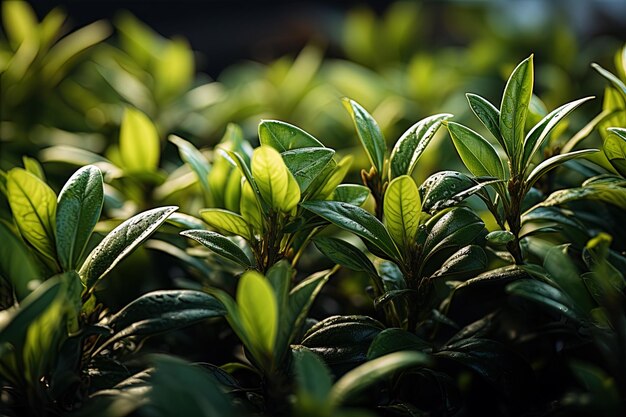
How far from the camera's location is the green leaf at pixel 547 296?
0.68m

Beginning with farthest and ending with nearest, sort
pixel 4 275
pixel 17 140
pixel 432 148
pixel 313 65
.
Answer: pixel 313 65, pixel 17 140, pixel 432 148, pixel 4 275

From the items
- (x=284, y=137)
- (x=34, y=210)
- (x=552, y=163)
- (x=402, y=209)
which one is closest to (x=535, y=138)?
(x=552, y=163)

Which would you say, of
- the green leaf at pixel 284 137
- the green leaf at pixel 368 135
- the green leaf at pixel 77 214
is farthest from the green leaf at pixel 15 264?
the green leaf at pixel 368 135

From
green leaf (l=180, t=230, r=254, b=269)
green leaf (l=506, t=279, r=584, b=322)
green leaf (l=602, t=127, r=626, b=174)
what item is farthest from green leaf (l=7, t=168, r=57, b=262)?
green leaf (l=602, t=127, r=626, b=174)

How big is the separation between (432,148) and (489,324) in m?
0.45

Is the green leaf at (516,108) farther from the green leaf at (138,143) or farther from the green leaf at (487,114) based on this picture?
the green leaf at (138,143)

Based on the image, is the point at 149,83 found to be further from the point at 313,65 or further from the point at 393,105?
the point at 393,105

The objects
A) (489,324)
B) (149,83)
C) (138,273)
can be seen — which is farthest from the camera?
(149,83)

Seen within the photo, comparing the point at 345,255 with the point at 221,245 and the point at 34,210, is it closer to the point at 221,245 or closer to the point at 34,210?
the point at 221,245

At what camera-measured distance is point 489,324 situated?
2.73 feet

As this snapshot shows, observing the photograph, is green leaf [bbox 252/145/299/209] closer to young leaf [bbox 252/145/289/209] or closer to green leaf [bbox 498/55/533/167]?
young leaf [bbox 252/145/289/209]

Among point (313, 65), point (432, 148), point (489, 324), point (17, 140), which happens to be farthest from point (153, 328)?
point (313, 65)

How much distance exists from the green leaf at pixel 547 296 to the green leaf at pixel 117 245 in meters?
0.35

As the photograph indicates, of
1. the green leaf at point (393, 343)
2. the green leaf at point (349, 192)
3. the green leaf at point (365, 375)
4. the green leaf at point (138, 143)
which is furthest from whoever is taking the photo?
the green leaf at point (138, 143)
